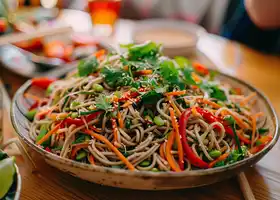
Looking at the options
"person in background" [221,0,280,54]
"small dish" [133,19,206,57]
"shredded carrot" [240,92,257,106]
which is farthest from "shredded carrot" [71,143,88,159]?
→ "person in background" [221,0,280,54]

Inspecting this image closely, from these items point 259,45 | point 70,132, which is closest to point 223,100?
point 70,132

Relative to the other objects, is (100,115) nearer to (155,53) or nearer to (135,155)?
(135,155)

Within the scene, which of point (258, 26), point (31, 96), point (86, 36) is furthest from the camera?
point (258, 26)

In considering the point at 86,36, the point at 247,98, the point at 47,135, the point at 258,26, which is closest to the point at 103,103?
the point at 47,135

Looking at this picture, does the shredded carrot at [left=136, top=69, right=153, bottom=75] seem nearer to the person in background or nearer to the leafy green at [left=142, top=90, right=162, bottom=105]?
the leafy green at [left=142, top=90, right=162, bottom=105]

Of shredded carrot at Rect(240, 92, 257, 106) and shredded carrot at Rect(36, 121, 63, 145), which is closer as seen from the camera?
shredded carrot at Rect(36, 121, 63, 145)

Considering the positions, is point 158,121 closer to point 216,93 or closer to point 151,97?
point 151,97

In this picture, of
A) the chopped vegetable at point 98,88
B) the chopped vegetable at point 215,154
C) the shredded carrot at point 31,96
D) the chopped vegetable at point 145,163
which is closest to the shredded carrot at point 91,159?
the chopped vegetable at point 145,163
